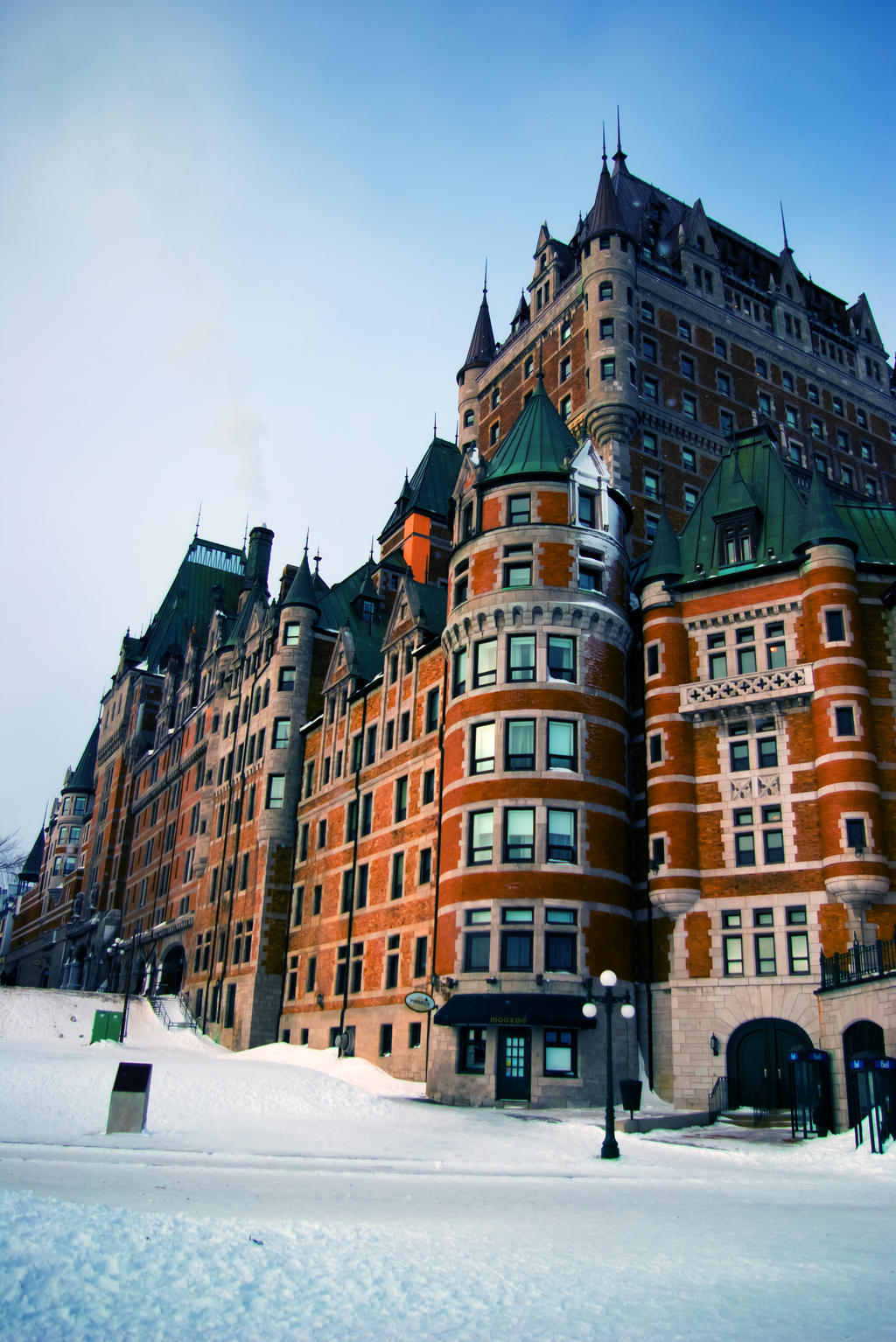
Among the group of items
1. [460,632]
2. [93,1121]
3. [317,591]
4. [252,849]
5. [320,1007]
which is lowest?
[93,1121]

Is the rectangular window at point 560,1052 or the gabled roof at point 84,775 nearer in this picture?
the rectangular window at point 560,1052

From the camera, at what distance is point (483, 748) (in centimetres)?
4147

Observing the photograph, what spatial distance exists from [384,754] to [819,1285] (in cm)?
4150

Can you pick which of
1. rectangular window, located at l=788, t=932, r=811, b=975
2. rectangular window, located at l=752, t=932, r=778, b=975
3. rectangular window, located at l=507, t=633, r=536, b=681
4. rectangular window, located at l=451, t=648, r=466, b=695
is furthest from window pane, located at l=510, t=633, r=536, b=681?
rectangular window, located at l=788, t=932, r=811, b=975

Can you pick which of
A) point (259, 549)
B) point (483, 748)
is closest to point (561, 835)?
point (483, 748)

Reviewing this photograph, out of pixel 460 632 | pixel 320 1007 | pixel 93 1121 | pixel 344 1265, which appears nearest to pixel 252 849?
pixel 320 1007

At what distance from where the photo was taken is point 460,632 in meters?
43.8

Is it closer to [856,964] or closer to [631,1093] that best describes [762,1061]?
[856,964]

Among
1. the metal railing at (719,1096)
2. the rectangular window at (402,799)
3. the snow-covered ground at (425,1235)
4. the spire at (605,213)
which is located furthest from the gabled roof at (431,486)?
the snow-covered ground at (425,1235)

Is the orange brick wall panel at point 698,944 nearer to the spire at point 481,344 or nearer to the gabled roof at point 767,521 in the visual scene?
the gabled roof at point 767,521

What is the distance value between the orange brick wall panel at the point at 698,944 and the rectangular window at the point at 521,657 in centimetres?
1056

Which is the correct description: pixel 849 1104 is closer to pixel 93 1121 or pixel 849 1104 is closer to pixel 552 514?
pixel 93 1121

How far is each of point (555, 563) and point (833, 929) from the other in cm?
1680

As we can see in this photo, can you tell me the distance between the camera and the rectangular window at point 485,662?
4228cm
